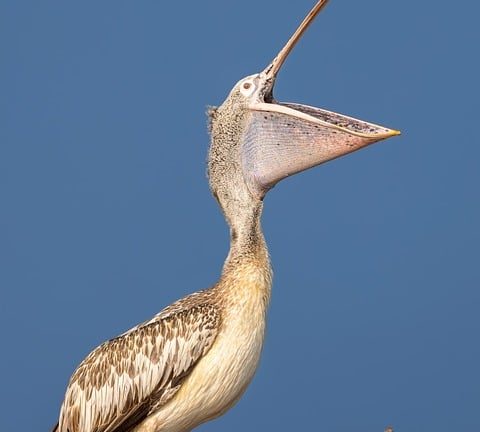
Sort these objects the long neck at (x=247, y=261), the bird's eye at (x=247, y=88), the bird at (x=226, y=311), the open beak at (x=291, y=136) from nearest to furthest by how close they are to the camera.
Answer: the open beak at (x=291, y=136)
the bird at (x=226, y=311)
the long neck at (x=247, y=261)
the bird's eye at (x=247, y=88)

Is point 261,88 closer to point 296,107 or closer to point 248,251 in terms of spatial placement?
point 296,107

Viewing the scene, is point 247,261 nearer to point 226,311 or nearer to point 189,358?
point 226,311

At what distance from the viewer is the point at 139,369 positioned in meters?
4.77

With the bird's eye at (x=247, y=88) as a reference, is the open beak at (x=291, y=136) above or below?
below

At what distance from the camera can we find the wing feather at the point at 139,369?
4.66 meters

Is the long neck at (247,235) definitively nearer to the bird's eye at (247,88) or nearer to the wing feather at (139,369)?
the wing feather at (139,369)

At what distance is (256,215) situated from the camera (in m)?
4.84

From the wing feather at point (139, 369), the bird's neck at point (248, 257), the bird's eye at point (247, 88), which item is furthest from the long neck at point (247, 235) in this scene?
the bird's eye at point (247, 88)

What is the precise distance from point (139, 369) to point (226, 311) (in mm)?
539

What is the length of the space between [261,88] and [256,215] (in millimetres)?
657

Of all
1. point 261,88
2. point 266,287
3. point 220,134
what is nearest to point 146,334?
point 266,287

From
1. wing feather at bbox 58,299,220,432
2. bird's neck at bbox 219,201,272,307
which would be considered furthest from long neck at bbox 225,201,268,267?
wing feather at bbox 58,299,220,432

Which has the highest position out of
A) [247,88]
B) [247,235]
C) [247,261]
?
[247,88]

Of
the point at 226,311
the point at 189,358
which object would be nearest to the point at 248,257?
the point at 226,311
